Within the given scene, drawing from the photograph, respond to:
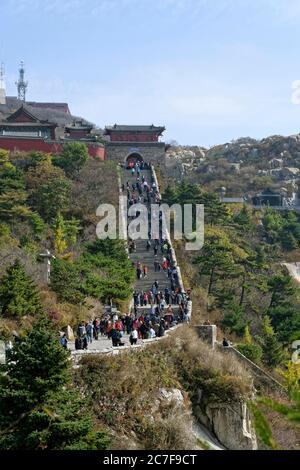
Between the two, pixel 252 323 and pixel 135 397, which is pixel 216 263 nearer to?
pixel 252 323

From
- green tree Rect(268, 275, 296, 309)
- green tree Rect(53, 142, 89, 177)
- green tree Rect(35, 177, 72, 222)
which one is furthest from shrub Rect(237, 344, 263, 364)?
green tree Rect(53, 142, 89, 177)

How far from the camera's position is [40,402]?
12297 millimetres

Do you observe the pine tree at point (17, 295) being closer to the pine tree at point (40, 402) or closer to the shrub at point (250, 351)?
the pine tree at point (40, 402)

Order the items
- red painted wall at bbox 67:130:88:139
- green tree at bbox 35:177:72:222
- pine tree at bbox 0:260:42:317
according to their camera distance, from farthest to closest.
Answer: red painted wall at bbox 67:130:88:139 < green tree at bbox 35:177:72:222 < pine tree at bbox 0:260:42:317

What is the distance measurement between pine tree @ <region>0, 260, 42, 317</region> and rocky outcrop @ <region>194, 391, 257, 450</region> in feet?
15.8

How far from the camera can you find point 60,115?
73.8 m

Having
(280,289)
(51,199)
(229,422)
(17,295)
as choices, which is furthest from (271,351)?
(51,199)

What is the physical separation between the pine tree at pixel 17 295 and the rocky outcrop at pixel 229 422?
4.80 metres

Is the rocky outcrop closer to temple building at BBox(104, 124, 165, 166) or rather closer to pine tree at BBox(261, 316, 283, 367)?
pine tree at BBox(261, 316, 283, 367)

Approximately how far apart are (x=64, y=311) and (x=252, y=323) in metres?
12.6

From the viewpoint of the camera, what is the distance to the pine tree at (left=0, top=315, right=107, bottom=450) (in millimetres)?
11688

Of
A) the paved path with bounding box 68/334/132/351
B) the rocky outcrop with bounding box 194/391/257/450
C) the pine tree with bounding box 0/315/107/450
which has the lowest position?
the rocky outcrop with bounding box 194/391/257/450

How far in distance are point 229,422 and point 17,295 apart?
5.98 m
